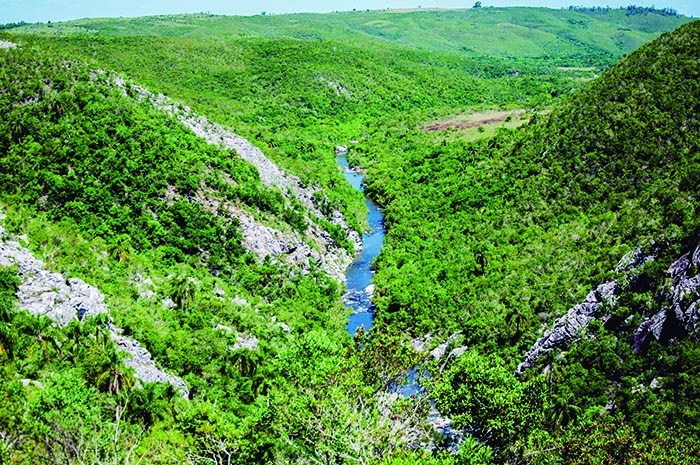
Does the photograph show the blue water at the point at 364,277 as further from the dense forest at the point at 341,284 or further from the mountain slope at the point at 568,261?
the dense forest at the point at 341,284

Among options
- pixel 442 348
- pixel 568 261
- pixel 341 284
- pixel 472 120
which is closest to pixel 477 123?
pixel 472 120

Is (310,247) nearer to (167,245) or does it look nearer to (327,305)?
(327,305)

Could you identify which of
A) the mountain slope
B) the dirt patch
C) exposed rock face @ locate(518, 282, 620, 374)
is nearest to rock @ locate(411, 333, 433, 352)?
the mountain slope

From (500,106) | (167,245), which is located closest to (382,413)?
→ (167,245)

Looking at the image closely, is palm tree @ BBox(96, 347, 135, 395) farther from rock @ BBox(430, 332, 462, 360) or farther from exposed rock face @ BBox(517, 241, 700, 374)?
exposed rock face @ BBox(517, 241, 700, 374)

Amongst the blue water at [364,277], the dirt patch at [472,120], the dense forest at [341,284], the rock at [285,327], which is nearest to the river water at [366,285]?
the blue water at [364,277]

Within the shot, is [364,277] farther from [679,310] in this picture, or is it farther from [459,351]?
[679,310]
